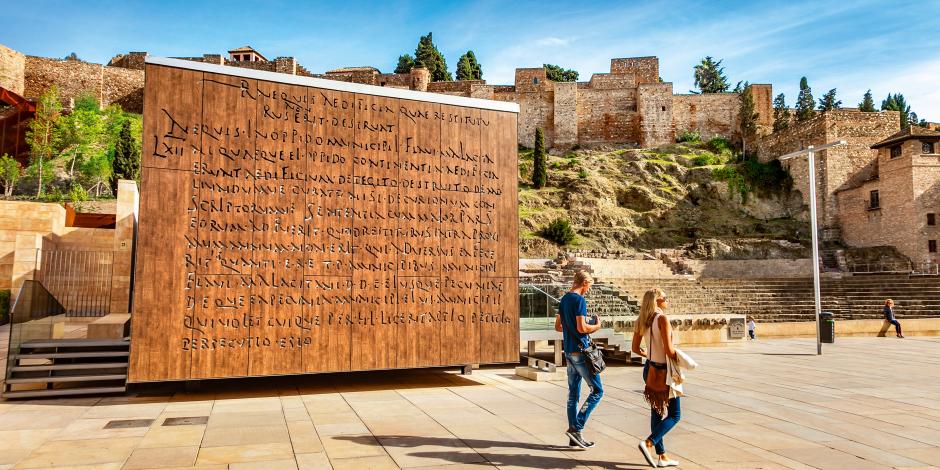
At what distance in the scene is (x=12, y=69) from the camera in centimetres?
5053

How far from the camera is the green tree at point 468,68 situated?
230 ft

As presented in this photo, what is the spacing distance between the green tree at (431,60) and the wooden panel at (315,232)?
194ft

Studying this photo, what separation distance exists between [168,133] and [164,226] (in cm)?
126

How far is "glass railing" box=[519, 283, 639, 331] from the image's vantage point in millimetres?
11523

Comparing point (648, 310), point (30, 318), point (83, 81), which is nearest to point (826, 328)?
point (648, 310)

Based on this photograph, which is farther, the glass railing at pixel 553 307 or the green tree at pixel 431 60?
the green tree at pixel 431 60

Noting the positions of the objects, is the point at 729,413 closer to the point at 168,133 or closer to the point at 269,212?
the point at 269,212

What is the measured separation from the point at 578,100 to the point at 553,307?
48.1 meters

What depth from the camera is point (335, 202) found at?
8.77m

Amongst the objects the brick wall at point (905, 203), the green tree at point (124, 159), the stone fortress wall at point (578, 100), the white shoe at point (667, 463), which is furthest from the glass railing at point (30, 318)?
the stone fortress wall at point (578, 100)

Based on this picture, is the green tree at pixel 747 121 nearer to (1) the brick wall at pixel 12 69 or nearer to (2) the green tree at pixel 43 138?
(2) the green tree at pixel 43 138

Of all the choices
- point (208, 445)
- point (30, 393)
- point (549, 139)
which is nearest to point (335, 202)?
point (208, 445)

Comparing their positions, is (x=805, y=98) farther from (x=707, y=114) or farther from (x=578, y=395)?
(x=578, y=395)

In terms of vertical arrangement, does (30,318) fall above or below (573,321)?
below
